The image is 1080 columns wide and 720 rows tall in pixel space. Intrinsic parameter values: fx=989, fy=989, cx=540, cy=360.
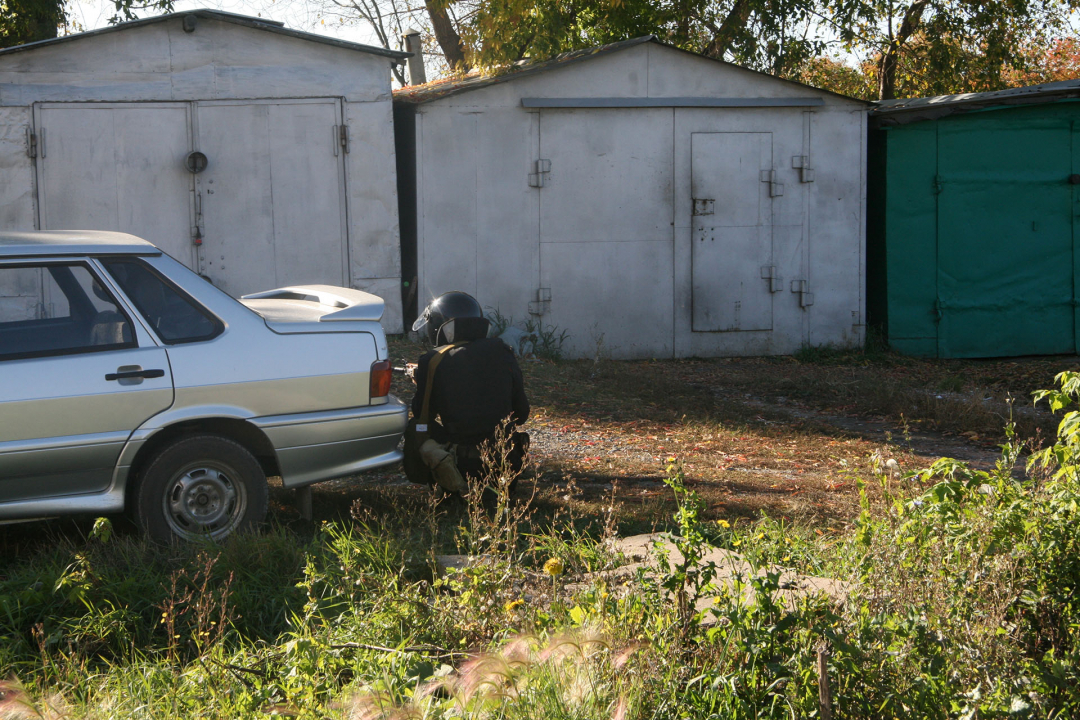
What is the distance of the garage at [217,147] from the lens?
10828 mm

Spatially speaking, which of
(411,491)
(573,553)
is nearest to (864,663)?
(573,553)

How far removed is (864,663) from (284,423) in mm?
3016

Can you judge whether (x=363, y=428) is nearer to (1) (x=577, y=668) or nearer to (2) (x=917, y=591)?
(1) (x=577, y=668)

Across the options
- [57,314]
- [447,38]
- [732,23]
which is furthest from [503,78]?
[447,38]

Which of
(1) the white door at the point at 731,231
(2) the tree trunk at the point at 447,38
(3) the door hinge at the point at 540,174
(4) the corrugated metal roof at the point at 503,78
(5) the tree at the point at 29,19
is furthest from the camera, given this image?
(2) the tree trunk at the point at 447,38

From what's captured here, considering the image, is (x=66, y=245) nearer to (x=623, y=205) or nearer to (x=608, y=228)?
(x=608, y=228)

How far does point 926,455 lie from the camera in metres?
7.50

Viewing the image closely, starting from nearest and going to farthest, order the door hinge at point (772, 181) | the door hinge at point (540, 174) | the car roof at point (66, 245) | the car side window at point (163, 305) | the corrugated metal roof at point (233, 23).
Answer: the car roof at point (66, 245) < the car side window at point (163, 305) < the corrugated metal roof at point (233, 23) < the door hinge at point (540, 174) < the door hinge at point (772, 181)

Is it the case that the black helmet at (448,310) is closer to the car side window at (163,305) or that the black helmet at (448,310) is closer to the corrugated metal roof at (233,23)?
the car side window at (163,305)

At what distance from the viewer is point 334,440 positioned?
16.7 ft

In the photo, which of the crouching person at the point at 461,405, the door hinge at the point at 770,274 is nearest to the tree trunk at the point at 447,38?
the door hinge at the point at 770,274

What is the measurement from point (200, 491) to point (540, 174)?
26.0 feet

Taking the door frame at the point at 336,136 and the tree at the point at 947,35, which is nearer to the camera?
the door frame at the point at 336,136

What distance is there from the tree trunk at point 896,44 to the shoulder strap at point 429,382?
15.2 meters
